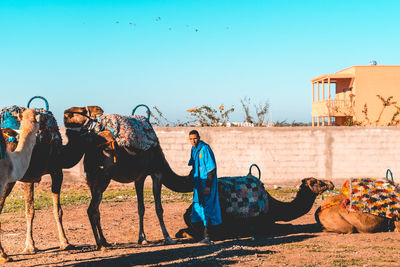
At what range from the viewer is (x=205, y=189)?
8.80 meters

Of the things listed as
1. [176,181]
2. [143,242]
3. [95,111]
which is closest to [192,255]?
[143,242]

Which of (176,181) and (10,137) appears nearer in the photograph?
(10,137)

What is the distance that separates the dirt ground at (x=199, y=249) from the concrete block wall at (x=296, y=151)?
660 cm

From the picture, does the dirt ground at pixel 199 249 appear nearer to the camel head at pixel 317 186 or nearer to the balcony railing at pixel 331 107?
the camel head at pixel 317 186

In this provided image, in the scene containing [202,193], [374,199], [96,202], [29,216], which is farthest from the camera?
[374,199]

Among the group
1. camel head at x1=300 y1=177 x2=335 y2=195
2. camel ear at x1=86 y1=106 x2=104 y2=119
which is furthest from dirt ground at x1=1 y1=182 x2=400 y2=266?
camel ear at x1=86 y1=106 x2=104 y2=119

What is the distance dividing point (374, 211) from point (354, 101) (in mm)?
26859

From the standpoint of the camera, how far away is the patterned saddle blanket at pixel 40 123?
7949 millimetres

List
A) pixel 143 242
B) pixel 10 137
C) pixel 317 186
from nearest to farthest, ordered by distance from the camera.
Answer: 1. pixel 10 137
2. pixel 143 242
3. pixel 317 186

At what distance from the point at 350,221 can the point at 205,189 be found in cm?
307

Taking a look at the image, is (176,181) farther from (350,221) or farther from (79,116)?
(350,221)

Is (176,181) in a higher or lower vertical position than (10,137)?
lower

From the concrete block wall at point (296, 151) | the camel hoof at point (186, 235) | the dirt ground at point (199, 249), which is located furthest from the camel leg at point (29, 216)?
the concrete block wall at point (296, 151)

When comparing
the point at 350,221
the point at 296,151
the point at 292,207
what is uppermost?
the point at 296,151
